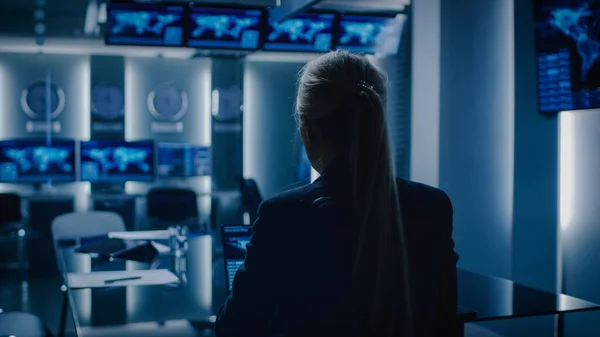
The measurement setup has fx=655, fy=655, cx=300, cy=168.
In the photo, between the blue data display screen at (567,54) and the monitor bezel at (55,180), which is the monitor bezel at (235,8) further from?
the monitor bezel at (55,180)

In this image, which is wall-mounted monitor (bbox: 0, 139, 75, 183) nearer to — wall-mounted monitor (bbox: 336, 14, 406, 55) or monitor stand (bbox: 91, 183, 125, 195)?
monitor stand (bbox: 91, 183, 125, 195)

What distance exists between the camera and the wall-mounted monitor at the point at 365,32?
198 inches

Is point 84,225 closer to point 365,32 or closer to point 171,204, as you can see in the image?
point 365,32

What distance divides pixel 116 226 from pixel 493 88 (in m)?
2.52

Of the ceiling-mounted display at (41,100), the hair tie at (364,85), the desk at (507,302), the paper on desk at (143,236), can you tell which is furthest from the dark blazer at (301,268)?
the ceiling-mounted display at (41,100)

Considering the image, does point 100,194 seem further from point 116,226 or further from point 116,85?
point 116,226

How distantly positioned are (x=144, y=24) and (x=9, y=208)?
A: 2.90 metres

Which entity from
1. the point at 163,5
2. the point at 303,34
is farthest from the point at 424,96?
the point at 163,5

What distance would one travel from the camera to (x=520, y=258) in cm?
397

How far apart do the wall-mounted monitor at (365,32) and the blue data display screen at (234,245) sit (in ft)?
10.1

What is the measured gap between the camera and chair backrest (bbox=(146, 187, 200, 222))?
6.82 meters

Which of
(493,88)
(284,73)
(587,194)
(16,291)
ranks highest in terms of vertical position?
(284,73)

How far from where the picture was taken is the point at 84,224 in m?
3.85

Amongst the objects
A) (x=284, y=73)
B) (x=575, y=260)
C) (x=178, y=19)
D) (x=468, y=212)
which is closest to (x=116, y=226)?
(x=178, y=19)
